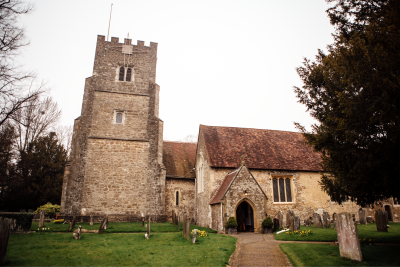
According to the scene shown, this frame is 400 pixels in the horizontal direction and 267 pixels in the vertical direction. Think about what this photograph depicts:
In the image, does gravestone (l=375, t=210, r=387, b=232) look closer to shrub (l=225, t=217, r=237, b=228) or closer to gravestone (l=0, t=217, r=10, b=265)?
shrub (l=225, t=217, r=237, b=228)

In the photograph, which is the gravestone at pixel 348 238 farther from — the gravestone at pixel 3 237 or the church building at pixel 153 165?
the gravestone at pixel 3 237

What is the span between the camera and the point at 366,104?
781cm

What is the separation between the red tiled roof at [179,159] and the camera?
23719 millimetres

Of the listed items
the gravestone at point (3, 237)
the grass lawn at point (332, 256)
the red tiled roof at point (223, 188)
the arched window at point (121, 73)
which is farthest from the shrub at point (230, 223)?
the arched window at point (121, 73)

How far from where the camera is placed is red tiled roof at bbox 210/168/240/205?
16.3 m

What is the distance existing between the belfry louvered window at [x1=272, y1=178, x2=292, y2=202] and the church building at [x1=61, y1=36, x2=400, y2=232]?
3.0 inches

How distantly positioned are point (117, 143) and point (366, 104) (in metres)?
18.9

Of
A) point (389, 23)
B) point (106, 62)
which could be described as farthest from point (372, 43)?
point (106, 62)

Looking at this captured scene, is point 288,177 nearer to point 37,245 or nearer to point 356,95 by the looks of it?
point 356,95

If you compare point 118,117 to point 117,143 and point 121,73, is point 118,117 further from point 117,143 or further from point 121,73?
point 121,73

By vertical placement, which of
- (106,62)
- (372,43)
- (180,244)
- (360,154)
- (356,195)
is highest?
(106,62)

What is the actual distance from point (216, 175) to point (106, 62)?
51.0ft

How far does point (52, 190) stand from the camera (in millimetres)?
27328

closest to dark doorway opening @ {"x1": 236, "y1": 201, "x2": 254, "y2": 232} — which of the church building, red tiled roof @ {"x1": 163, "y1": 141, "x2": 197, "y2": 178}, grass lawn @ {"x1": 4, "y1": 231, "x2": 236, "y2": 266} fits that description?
the church building
